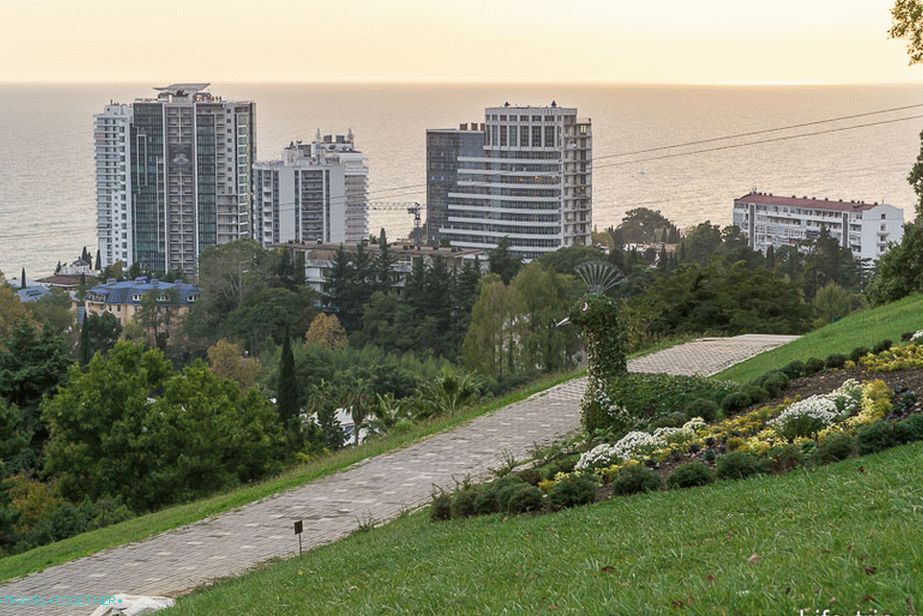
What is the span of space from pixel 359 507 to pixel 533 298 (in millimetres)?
32565

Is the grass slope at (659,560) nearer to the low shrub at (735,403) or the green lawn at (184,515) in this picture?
the low shrub at (735,403)

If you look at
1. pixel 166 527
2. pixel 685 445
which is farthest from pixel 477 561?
pixel 166 527

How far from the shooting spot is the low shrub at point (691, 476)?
8219 millimetres

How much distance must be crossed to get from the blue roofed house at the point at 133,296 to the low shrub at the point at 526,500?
59079 mm

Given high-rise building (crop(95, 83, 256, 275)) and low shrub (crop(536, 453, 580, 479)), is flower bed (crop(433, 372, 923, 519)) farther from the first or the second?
high-rise building (crop(95, 83, 256, 275))

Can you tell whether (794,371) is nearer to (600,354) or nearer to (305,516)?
(600,354)

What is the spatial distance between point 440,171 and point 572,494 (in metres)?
104

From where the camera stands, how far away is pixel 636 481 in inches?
332

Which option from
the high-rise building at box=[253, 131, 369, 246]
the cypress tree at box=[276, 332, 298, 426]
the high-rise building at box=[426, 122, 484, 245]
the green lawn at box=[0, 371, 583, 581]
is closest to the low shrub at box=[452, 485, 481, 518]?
the green lawn at box=[0, 371, 583, 581]

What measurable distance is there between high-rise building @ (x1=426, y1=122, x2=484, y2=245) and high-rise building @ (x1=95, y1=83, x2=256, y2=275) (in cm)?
1540

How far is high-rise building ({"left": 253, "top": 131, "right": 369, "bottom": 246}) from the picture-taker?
10544cm

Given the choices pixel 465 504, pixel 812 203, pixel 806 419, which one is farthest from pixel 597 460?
pixel 812 203

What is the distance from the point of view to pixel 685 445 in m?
9.49

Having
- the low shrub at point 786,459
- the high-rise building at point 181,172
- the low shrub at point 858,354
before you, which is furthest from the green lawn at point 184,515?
the high-rise building at point 181,172
